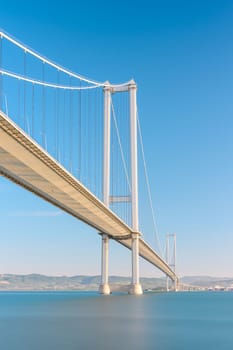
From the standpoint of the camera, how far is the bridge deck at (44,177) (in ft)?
75.3

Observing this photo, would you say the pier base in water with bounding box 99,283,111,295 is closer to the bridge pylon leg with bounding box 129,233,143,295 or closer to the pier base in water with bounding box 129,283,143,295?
the pier base in water with bounding box 129,283,143,295

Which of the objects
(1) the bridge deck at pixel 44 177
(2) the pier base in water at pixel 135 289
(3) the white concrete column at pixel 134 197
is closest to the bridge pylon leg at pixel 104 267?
(2) the pier base in water at pixel 135 289

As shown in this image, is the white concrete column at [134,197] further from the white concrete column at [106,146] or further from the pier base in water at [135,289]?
the white concrete column at [106,146]

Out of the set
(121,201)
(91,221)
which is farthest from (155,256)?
(91,221)

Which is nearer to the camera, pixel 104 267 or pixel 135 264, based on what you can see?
pixel 135 264

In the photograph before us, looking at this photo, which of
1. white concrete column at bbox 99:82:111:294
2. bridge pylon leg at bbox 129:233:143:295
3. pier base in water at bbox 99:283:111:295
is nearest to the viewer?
bridge pylon leg at bbox 129:233:143:295

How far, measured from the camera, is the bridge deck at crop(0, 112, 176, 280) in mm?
22938

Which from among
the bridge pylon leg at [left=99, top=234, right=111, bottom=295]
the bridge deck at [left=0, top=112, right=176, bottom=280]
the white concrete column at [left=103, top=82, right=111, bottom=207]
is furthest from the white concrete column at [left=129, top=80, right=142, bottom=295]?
the bridge deck at [left=0, top=112, right=176, bottom=280]

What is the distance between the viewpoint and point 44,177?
94.7 feet

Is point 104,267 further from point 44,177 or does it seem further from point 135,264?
point 44,177

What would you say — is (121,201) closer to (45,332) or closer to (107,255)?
(107,255)

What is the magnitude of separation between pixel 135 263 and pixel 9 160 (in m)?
26.0

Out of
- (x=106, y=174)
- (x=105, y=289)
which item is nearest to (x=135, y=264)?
(x=105, y=289)

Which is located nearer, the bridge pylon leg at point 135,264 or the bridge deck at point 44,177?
the bridge deck at point 44,177
